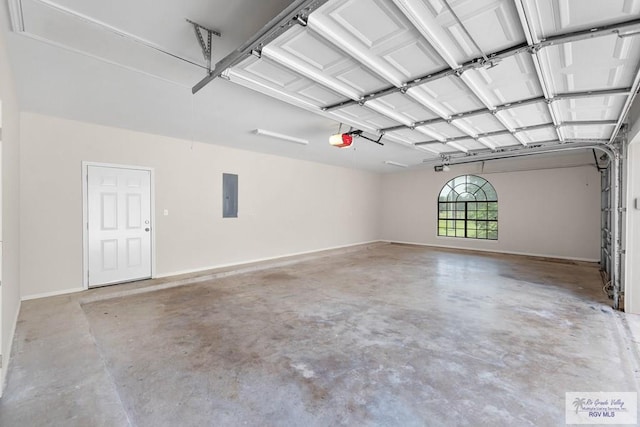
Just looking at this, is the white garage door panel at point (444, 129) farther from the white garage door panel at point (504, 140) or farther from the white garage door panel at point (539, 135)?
the white garage door panel at point (539, 135)

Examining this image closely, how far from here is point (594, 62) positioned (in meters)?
2.22

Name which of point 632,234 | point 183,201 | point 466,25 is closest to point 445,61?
point 466,25

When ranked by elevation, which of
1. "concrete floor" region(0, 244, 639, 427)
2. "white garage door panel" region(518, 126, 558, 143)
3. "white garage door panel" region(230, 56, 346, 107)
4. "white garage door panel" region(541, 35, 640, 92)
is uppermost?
"white garage door panel" region(518, 126, 558, 143)

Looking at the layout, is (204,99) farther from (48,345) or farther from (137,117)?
(48,345)

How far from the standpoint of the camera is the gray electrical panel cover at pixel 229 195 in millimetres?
6184

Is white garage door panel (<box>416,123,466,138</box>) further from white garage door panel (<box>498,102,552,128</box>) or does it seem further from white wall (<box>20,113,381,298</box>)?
white wall (<box>20,113,381,298</box>)

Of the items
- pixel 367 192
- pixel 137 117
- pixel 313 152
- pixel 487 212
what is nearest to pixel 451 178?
pixel 487 212

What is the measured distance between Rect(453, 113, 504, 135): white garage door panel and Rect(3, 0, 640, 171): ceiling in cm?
3

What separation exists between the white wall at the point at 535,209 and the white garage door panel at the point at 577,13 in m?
6.99

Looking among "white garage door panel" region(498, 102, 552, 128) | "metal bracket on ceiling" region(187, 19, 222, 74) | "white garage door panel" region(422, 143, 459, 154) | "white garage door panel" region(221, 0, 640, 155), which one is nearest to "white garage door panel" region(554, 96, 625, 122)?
"white garage door panel" region(221, 0, 640, 155)

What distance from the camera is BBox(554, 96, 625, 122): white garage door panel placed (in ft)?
9.71

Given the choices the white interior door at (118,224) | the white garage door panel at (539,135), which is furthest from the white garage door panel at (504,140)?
the white interior door at (118,224)

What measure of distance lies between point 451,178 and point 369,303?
681 centimetres

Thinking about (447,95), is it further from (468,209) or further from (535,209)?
(468,209)
